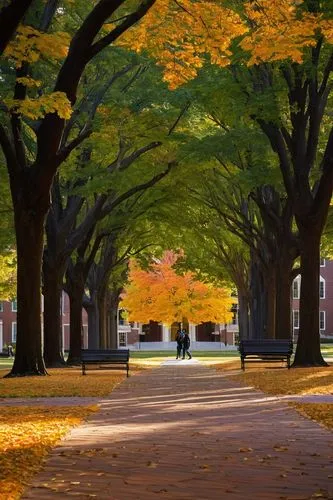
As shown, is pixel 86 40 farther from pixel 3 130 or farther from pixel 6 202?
pixel 6 202

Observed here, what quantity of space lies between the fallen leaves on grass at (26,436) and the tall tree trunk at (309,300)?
11879 mm

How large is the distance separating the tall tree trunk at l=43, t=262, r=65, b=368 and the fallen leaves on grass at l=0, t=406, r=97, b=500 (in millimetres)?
16007

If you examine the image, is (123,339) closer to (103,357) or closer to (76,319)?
(76,319)

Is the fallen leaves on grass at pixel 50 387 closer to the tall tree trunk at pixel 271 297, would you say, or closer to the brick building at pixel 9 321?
the tall tree trunk at pixel 271 297

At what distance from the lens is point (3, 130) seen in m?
20.1

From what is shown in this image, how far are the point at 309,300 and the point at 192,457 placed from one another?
16.2m

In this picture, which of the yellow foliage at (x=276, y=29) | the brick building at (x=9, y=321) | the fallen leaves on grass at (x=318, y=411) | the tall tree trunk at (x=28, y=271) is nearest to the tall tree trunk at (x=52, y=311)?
the tall tree trunk at (x=28, y=271)

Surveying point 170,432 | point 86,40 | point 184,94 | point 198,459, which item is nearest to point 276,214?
point 184,94

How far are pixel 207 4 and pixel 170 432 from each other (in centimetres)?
688

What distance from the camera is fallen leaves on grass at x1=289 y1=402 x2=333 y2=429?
1087cm

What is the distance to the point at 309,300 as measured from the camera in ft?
77.8

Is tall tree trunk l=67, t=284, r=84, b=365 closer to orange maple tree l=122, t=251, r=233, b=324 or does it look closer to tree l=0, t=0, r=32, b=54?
tree l=0, t=0, r=32, b=54

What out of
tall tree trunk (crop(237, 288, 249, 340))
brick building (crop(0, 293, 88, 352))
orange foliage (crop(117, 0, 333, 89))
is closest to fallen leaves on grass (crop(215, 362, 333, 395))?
orange foliage (crop(117, 0, 333, 89))

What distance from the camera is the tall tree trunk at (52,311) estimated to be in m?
28.9
